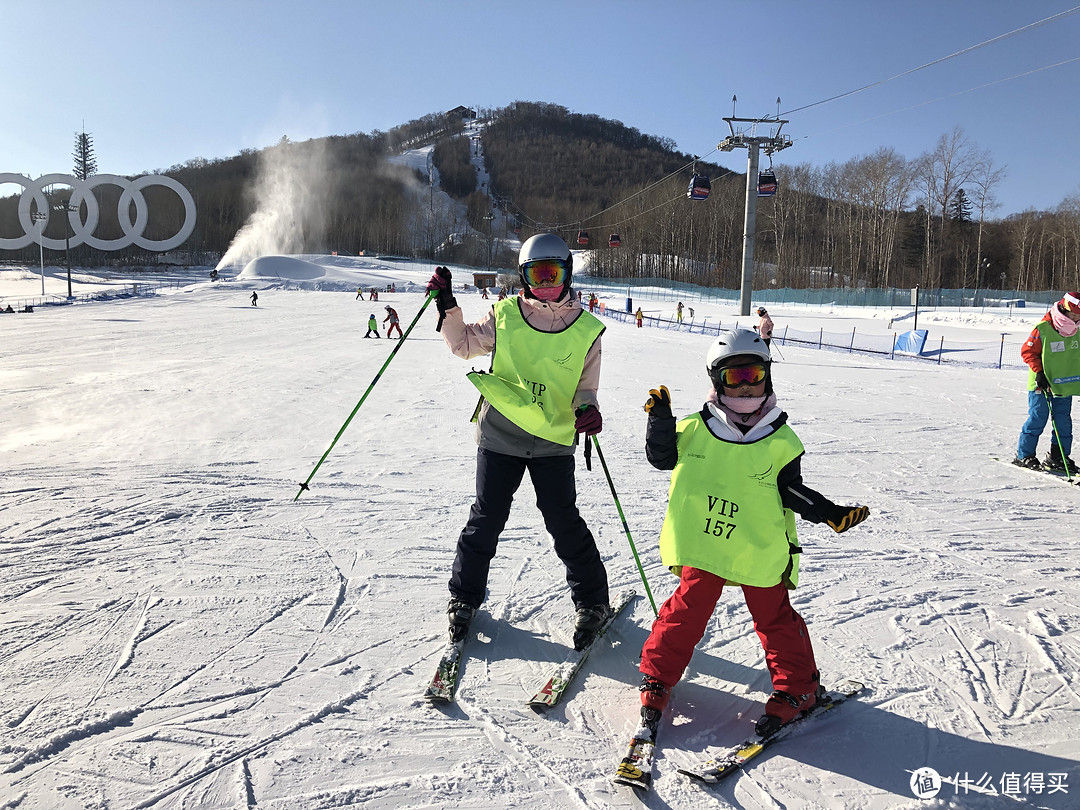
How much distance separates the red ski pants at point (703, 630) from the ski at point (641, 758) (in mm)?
147

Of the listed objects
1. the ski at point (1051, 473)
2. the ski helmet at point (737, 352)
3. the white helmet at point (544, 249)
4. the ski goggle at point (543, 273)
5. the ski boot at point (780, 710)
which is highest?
the white helmet at point (544, 249)

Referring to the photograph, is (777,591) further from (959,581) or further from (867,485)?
(867,485)

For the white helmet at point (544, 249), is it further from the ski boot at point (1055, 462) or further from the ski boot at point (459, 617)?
the ski boot at point (1055, 462)

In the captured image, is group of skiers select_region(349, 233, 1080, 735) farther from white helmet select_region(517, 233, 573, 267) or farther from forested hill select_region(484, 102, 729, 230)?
forested hill select_region(484, 102, 729, 230)

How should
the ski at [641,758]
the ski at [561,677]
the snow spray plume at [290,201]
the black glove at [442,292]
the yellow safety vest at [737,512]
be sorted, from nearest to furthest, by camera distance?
the ski at [641,758] → the yellow safety vest at [737,512] → the ski at [561,677] → the black glove at [442,292] → the snow spray plume at [290,201]

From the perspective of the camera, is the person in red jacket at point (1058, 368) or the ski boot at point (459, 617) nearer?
the ski boot at point (459, 617)

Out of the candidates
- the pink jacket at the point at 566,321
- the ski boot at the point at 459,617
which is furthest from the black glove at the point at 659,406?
the ski boot at the point at 459,617

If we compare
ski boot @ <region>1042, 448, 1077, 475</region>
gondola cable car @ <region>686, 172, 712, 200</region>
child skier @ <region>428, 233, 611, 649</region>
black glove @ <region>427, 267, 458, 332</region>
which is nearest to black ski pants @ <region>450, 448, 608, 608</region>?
child skier @ <region>428, 233, 611, 649</region>

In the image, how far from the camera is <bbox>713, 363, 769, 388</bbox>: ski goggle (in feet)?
6.96

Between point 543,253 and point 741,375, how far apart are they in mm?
979

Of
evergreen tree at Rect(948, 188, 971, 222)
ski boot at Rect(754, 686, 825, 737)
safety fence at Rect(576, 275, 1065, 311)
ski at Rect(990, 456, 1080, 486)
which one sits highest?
evergreen tree at Rect(948, 188, 971, 222)

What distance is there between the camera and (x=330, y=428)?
6578mm

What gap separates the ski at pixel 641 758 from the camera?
1906 mm

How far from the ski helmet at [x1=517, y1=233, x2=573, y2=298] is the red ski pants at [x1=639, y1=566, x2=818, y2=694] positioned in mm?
1270
